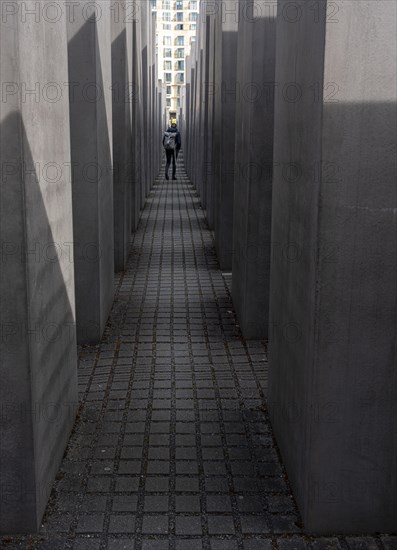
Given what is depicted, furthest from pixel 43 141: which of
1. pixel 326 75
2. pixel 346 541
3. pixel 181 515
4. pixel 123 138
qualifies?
pixel 123 138

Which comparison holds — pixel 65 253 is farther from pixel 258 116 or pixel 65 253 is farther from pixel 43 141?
pixel 258 116

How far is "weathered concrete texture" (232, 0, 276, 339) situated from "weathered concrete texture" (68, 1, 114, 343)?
166 centimetres

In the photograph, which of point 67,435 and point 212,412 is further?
point 212,412

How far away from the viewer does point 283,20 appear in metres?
5.23

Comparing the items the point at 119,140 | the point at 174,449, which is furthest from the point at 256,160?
the point at 119,140

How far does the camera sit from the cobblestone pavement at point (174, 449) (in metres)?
4.23

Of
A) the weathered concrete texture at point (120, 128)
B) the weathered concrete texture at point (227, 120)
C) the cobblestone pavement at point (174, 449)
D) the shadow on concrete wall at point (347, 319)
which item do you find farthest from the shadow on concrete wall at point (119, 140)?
the shadow on concrete wall at point (347, 319)

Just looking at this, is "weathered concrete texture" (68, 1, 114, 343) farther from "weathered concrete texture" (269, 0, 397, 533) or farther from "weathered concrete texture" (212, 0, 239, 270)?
"weathered concrete texture" (269, 0, 397, 533)

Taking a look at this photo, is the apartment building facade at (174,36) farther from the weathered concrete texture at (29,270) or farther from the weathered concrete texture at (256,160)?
the weathered concrete texture at (29,270)

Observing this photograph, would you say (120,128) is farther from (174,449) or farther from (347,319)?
(347,319)

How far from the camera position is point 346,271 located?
3.95 m

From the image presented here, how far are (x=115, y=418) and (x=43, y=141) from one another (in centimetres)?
253

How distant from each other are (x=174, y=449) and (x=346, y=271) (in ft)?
7.20

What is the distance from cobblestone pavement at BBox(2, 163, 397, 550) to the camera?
4234 millimetres
